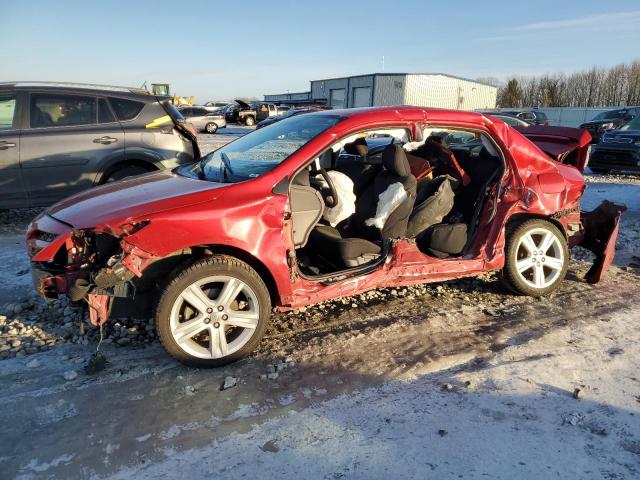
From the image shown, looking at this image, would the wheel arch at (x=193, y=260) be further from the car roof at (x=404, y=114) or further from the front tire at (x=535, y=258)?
the front tire at (x=535, y=258)

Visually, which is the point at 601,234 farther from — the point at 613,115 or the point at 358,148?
the point at 613,115

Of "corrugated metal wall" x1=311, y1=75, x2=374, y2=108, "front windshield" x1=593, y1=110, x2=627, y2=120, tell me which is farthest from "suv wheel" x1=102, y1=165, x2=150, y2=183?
"corrugated metal wall" x1=311, y1=75, x2=374, y2=108

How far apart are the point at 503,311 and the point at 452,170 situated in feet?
4.74

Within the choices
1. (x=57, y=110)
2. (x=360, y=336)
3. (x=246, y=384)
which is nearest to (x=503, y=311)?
(x=360, y=336)

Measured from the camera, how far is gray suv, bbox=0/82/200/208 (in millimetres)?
6023

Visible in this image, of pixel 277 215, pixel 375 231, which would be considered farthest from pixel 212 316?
pixel 375 231

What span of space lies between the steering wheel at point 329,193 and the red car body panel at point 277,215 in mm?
500

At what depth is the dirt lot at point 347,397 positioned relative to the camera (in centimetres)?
236

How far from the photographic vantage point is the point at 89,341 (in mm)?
3531

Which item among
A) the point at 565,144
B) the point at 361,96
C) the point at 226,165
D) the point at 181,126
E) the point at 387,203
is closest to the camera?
the point at 226,165

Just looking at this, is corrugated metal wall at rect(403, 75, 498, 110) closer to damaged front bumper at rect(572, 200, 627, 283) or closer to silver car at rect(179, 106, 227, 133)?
silver car at rect(179, 106, 227, 133)

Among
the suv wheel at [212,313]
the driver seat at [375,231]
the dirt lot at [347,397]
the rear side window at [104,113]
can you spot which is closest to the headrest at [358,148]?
the driver seat at [375,231]

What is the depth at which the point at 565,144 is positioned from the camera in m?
5.17

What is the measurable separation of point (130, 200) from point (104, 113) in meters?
3.82
